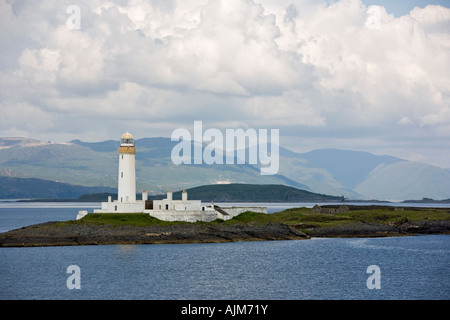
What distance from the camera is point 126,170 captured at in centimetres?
10856

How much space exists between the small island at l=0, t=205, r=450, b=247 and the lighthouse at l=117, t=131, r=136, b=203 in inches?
181

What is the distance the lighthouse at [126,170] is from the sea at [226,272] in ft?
37.7

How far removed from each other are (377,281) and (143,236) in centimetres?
3788

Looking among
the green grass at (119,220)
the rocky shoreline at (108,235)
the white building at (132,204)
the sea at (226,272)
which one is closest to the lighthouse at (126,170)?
the white building at (132,204)

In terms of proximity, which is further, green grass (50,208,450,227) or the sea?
green grass (50,208,450,227)

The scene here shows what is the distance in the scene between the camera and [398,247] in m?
110

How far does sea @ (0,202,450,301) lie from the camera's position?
220 feet

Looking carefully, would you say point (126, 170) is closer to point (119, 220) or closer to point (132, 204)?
point (132, 204)

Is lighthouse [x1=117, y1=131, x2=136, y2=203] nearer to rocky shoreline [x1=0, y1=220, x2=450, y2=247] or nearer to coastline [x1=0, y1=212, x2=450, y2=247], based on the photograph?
coastline [x1=0, y1=212, x2=450, y2=247]

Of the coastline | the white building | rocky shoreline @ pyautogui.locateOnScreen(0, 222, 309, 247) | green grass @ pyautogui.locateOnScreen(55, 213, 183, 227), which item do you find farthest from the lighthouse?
rocky shoreline @ pyautogui.locateOnScreen(0, 222, 309, 247)

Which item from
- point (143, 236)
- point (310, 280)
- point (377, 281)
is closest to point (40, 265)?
point (143, 236)

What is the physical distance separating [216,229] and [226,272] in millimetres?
30589
